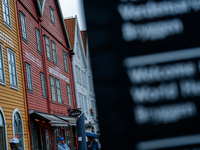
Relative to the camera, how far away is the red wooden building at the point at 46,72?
17.1m

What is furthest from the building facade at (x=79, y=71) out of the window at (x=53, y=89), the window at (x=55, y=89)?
the window at (x=53, y=89)

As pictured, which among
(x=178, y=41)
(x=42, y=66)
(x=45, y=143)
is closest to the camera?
(x=178, y=41)

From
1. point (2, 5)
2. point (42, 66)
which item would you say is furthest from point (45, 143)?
point (2, 5)

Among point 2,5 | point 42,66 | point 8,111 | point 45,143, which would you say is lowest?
point 45,143

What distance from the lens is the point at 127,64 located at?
1.71 m

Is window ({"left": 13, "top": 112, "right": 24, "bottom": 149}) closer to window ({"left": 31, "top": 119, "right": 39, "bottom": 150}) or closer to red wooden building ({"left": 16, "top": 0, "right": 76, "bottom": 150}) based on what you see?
red wooden building ({"left": 16, "top": 0, "right": 76, "bottom": 150})

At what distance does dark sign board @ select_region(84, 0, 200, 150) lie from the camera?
164 cm

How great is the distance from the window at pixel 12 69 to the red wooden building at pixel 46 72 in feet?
4.17

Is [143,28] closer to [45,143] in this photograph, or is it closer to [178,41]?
[178,41]

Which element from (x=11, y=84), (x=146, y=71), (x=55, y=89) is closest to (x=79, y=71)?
(x=55, y=89)

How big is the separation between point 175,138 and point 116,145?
31 centimetres

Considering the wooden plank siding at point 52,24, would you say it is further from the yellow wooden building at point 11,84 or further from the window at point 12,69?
the window at point 12,69

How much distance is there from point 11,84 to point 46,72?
638cm

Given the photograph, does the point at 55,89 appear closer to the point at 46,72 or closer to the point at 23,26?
the point at 46,72
